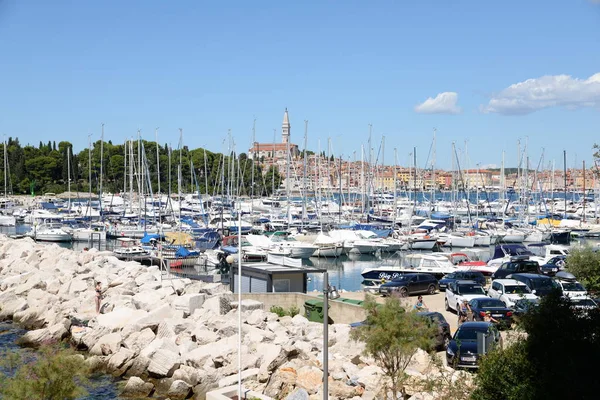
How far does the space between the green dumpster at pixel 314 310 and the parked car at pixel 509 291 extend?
6112 millimetres

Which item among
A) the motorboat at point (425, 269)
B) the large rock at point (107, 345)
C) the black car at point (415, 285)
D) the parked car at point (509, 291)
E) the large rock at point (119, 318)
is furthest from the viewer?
the motorboat at point (425, 269)

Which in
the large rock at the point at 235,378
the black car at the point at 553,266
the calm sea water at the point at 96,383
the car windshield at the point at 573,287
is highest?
the car windshield at the point at 573,287

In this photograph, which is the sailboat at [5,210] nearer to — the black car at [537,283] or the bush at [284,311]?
the bush at [284,311]

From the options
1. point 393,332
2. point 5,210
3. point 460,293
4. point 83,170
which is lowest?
point 460,293

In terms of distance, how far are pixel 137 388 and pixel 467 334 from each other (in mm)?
8835

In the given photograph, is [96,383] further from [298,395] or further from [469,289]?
[469,289]

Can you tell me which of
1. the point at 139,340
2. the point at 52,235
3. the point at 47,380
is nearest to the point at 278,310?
the point at 139,340

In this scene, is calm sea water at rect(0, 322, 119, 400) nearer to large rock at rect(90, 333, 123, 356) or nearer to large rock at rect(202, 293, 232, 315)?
large rock at rect(90, 333, 123, 356)

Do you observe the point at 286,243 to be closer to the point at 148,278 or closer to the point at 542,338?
the point at 148,278

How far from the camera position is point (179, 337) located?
20.7 meters

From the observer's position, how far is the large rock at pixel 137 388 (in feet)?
56.8

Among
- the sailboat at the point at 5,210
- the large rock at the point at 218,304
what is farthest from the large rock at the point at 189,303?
the sailboat at the point at 5,210

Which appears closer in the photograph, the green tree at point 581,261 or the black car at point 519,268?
the green tree at point 581,261

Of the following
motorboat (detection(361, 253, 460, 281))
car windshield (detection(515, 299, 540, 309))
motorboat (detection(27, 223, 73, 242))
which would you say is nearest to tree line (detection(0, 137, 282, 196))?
motorboat (detection(27, 223, 73, 242))
